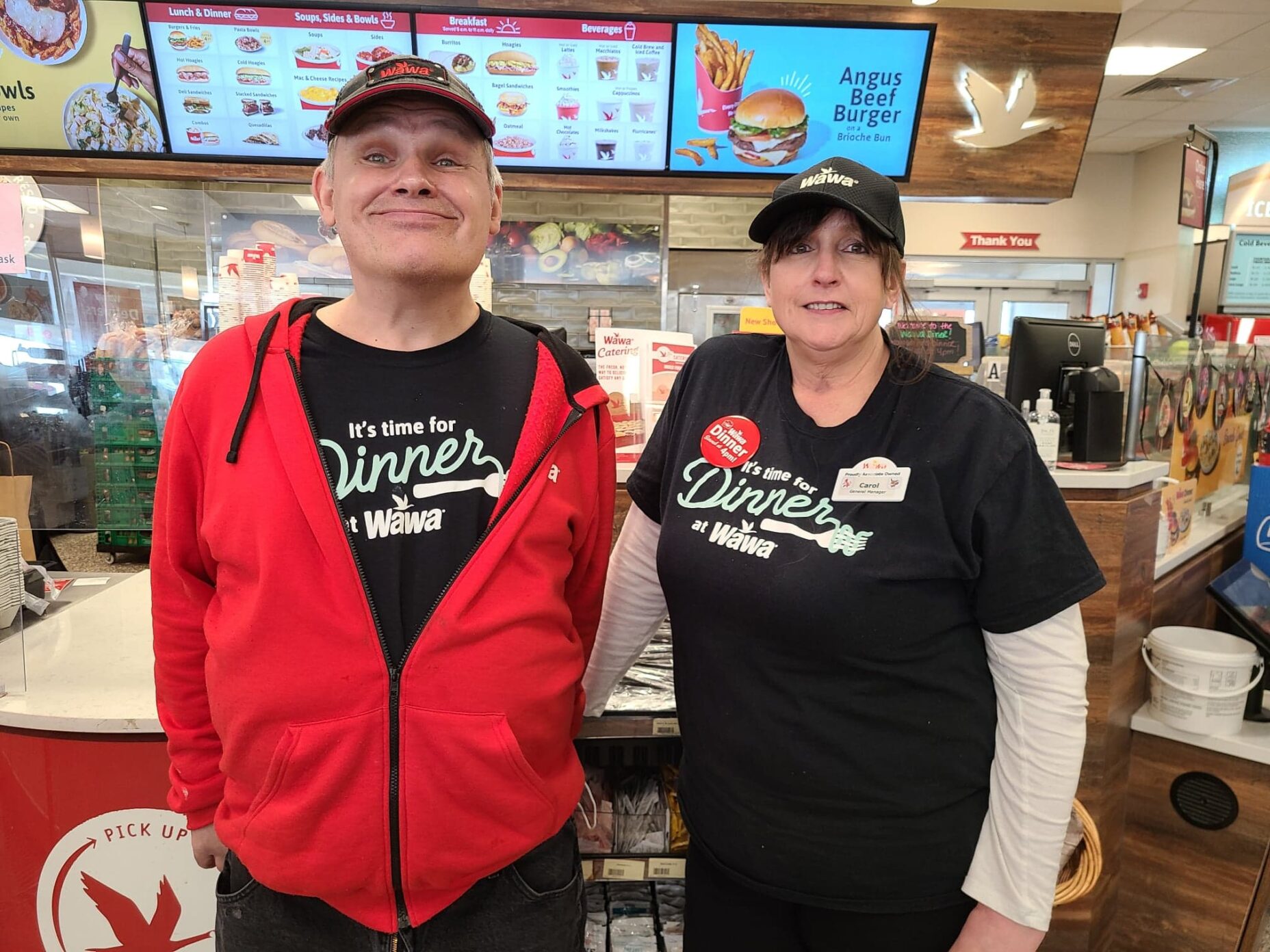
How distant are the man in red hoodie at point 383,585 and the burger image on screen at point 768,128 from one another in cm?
179

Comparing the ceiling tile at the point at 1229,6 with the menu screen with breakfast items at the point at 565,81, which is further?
the ceiling tile at the point at 1229,6

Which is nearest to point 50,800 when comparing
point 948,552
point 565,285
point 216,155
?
point 948,552

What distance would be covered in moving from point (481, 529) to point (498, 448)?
0.41 feet

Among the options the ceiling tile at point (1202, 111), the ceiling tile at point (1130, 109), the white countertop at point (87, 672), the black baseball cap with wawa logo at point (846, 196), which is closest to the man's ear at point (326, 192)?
the black baseball cap with wawa logo at point (846, 196)

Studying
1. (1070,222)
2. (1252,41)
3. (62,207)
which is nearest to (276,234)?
(62,207)

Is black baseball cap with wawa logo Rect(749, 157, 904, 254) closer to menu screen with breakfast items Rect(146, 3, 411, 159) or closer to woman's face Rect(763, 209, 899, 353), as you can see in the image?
woman's face Rect(763, 209, 899, 353)

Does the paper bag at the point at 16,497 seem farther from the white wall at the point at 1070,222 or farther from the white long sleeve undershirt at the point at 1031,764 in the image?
the white wall at the point at 1070,222

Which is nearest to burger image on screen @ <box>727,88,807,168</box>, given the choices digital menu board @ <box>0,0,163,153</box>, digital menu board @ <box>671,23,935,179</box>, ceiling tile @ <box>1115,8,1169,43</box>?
digital menu board @ <box>671,23,935,179</box>

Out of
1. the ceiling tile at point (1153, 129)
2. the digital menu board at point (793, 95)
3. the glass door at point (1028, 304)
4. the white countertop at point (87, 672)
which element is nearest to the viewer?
the white countertop at point (87, 672)

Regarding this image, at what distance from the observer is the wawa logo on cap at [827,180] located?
1.14 m

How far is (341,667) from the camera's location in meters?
1.07

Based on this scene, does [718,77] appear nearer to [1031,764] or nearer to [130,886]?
[1031,764]

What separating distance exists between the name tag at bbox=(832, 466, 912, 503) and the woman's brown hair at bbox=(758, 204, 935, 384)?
0.16 m

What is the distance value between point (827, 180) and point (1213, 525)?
2901 millimetres
